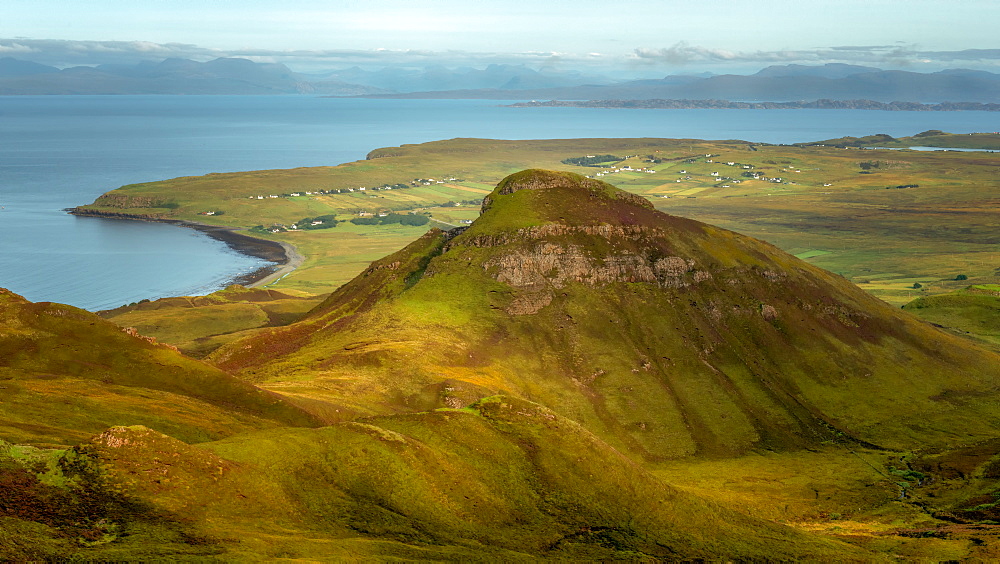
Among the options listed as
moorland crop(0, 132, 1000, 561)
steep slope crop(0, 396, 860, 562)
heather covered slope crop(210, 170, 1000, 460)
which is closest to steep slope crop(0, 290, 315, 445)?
moorland crop(0, 132, 1000, 561)

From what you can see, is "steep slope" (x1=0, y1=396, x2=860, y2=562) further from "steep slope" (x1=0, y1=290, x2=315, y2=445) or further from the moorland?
"steep slope" (x1=0, y1=290, x2=315, y2=445)

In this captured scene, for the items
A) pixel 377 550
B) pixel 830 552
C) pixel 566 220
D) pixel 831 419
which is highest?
pixel 566 220

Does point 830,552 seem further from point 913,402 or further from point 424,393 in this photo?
point 913,402

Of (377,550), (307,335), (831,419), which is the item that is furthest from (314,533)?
(831,419)

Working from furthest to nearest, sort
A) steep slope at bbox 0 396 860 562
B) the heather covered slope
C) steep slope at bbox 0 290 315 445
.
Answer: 1. the heather covered slope
2. steep slope at bbox 0 290 315 445
3. steep slope at bbox 0 396 860 562

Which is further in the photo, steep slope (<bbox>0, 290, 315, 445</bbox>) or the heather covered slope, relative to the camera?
the heather covered slope
